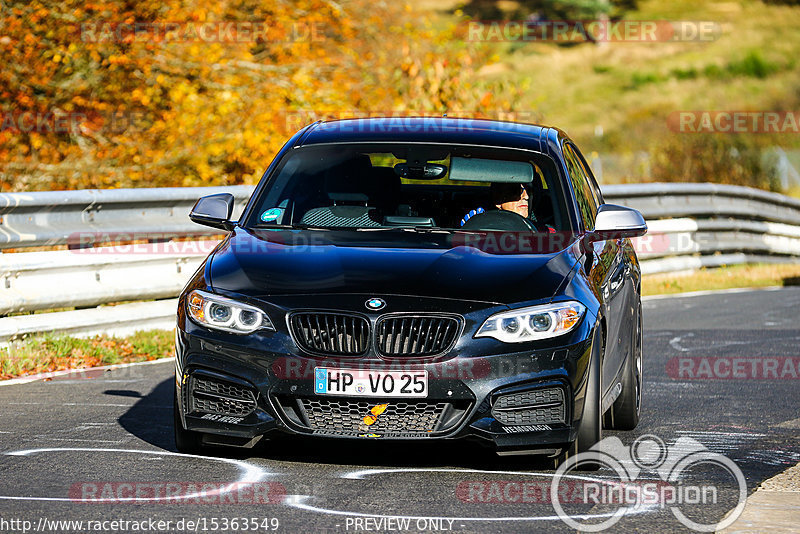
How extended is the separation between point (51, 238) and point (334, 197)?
3.07 meters

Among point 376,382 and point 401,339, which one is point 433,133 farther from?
point 376,382

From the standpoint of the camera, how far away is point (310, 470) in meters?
6.07

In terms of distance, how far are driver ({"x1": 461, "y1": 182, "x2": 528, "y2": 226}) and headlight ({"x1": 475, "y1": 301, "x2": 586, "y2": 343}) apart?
1.44 meters

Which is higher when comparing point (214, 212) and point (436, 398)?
point (214, 212)

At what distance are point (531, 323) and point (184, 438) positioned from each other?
65.9 inches

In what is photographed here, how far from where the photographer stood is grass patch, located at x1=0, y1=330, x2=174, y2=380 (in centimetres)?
913

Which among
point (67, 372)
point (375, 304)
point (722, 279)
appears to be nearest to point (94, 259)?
point (67, 372)

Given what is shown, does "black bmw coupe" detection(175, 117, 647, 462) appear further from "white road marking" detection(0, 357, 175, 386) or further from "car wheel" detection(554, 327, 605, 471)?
"white road marking" detection(0, 357, 175, 386)

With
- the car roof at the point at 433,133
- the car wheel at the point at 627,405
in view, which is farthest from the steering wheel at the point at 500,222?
the car wheel at the point at 627,405

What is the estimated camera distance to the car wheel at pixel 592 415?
19.8 feet

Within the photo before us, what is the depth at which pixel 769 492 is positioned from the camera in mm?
5715

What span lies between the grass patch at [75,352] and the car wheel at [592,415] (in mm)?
4296
